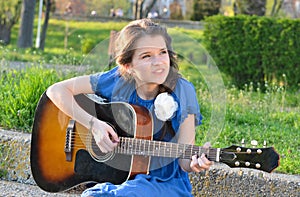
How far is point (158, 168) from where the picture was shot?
348 centimetres

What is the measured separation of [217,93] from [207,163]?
45cm

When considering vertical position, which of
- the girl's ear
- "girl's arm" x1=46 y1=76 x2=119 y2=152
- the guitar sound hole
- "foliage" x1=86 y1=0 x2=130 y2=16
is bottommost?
"foliage" x1=86 y1=0 x2=130 y2=16

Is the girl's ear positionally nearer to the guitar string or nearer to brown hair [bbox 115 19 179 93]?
brown hair [bbox 115 19 179 93]

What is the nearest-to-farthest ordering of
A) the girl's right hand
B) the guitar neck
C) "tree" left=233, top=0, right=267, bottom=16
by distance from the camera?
the guitar neck < the girl's right hand < "tree" left=233, top=0, right=267, bottom=16

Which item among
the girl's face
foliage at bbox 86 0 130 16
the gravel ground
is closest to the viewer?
the girl's face

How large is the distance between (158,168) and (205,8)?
65.3 feet

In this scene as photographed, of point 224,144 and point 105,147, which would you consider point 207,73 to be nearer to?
point 105,147

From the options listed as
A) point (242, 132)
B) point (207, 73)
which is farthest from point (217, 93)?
point (242, 132)

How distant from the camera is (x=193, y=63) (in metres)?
3.49

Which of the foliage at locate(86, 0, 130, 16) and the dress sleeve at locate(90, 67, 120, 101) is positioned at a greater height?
the dress sleeve at locate(90, 67, 120, 101)

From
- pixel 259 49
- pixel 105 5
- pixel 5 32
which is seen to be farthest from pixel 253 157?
pixel 105 5

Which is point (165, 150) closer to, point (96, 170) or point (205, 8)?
point (96, 170)

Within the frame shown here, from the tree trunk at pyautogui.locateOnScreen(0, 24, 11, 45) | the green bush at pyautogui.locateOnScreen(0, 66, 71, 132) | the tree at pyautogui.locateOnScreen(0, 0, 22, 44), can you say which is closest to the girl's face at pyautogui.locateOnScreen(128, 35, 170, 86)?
the green bush at pyautogui.locateOnScreen(0, 66, 71, 132)

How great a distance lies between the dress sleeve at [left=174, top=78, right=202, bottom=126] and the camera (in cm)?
348
